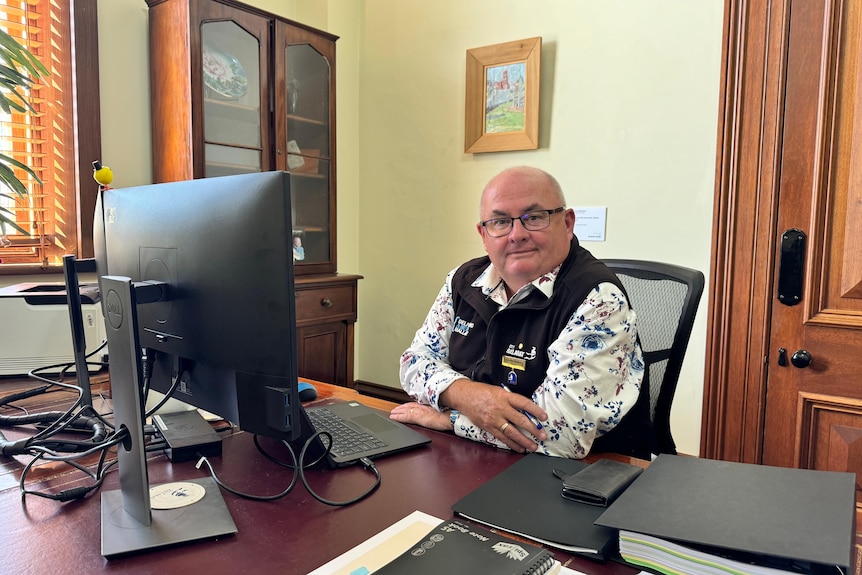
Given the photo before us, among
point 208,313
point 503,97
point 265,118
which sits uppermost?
point 503,97

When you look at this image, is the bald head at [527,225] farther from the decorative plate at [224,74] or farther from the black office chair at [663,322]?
the decorative plate at [224,74]

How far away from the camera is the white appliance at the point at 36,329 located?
155 centimetres

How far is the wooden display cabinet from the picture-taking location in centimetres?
227

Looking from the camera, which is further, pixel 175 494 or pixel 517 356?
pixel 517 356

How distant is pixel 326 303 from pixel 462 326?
1418 millimetres

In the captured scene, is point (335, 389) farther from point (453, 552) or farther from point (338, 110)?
point (338, 110)

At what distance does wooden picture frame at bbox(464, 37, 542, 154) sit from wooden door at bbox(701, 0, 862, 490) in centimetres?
80

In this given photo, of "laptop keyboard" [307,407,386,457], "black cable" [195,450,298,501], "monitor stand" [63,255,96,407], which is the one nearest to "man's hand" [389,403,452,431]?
"laptop keyboard" [307,407,386,457]

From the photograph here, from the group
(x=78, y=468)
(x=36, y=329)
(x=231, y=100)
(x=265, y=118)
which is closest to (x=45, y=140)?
(x=231, y=100)

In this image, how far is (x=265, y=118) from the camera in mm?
2529

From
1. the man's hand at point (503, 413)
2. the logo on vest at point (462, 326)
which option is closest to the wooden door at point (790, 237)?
the logo on vest at point (462, 326)

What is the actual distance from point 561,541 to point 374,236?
265 centimetres

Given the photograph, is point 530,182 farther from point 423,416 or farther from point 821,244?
point 821,244

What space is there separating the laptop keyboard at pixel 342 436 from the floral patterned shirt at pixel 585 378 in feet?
0.63
